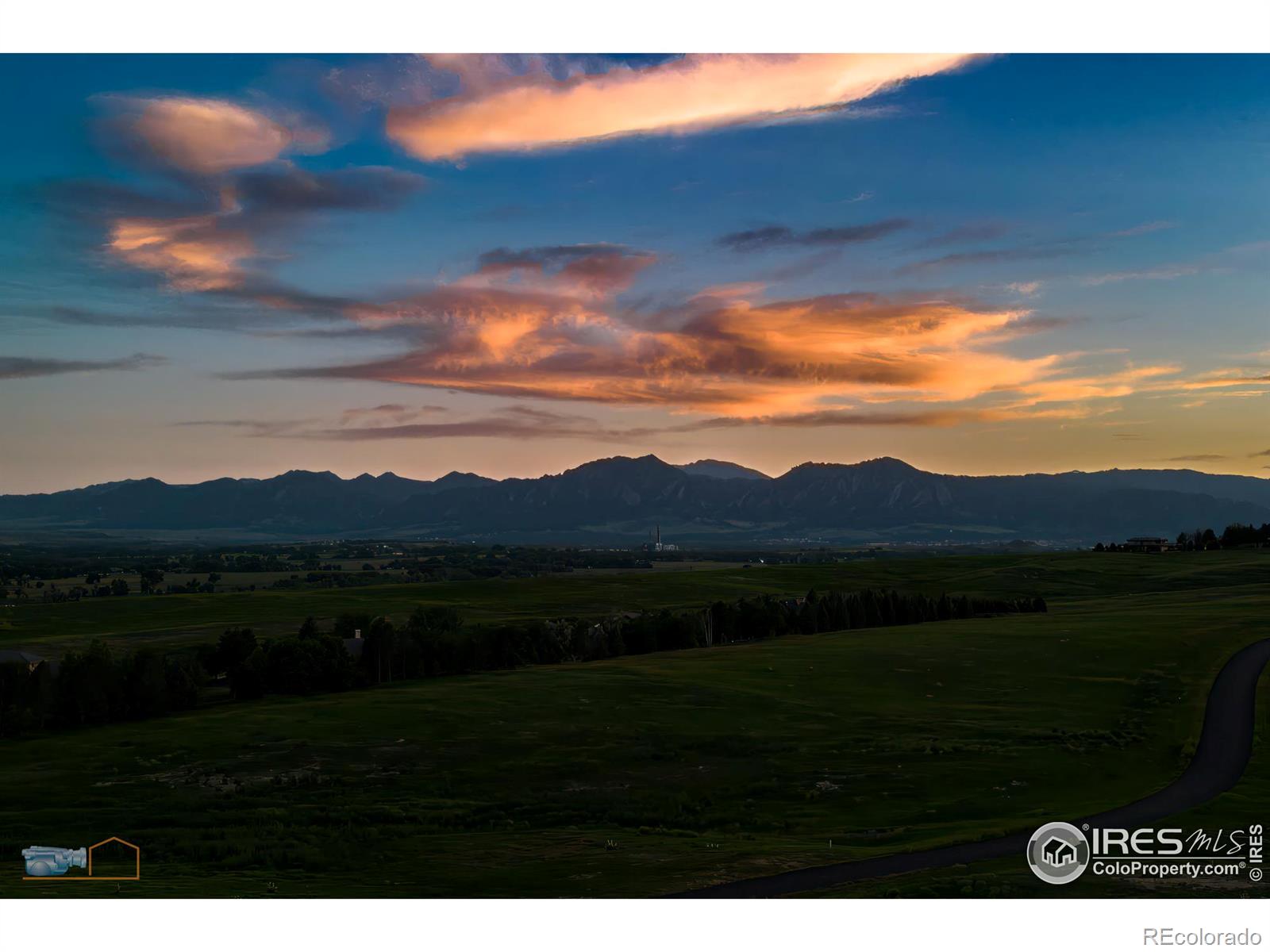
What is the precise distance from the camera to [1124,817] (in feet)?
137

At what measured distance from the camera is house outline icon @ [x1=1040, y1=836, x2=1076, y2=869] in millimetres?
34219

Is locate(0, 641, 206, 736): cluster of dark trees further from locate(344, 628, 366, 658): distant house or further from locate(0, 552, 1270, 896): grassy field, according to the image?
locate(344, 628, 366, 658): distant house

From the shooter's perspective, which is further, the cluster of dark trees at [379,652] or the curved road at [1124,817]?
the cluster of dark trees at [379,652]

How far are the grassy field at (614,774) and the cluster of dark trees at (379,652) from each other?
18.6ft

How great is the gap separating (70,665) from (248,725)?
18782mm

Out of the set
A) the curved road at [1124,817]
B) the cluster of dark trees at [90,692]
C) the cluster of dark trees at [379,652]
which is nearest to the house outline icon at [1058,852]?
the curved road at [1124,817]

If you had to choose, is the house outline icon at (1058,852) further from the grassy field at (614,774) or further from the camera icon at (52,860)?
the camera icon at (52,860)

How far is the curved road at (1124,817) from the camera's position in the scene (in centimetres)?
3362

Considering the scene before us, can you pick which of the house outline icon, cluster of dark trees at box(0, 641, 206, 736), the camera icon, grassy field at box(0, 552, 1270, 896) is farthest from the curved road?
cluster of dark trees at box(0, 641, 206, 736)

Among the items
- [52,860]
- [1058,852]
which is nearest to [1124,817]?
[1058,852]

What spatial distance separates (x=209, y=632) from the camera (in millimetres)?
157875

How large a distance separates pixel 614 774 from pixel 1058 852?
1147 inches

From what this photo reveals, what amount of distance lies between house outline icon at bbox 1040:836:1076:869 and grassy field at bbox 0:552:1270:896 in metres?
1.88

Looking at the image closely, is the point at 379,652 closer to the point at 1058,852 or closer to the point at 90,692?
the point at 90,692
